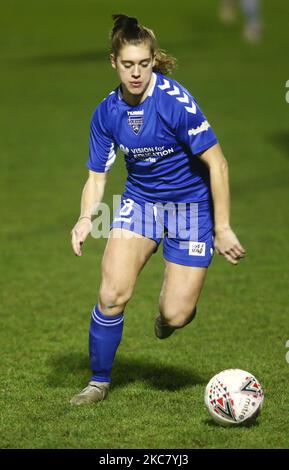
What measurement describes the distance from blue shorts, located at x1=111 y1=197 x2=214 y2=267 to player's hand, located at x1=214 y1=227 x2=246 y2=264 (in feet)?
1.63

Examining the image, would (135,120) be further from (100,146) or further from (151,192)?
(151,192)

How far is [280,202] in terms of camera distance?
50.3 feet

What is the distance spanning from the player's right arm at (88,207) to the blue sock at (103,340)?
0.53m

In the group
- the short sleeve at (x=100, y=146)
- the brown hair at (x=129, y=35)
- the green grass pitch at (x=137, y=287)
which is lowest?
the green grass pitch at (x=137, y=287)

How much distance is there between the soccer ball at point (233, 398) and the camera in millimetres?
6750

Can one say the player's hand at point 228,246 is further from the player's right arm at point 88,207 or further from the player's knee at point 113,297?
the player's right arm at point 88,207

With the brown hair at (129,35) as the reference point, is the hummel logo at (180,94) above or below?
below

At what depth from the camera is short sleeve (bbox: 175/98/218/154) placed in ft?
23.4

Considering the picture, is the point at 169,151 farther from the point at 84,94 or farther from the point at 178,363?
the point at 84,94

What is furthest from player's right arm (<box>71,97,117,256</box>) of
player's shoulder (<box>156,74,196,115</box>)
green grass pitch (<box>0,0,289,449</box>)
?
green grass pitch (<box>0,0,289,449</box>)

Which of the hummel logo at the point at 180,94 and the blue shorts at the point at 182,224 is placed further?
the blue shorts at the point at 182,224

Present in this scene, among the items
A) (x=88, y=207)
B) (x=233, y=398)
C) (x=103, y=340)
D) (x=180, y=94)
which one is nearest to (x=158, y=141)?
(x=180, y=94)

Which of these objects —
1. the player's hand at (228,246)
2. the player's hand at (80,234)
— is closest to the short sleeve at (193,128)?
the player's hand at (228,246)

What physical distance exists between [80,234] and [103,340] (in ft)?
2.49
